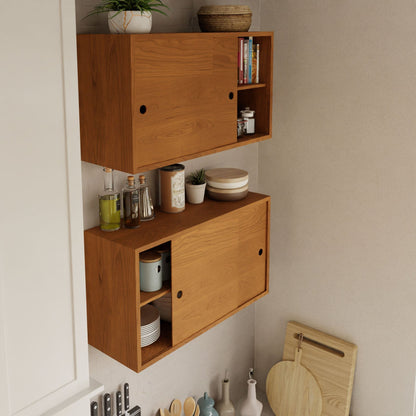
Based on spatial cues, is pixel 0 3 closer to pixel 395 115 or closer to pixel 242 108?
pixel 242 108

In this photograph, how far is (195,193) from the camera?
7.54ft

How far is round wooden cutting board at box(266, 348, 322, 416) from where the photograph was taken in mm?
2733

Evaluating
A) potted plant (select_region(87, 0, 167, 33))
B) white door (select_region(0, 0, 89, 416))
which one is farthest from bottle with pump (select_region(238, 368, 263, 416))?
potted plant (select_region(87, 0, 167, 33))

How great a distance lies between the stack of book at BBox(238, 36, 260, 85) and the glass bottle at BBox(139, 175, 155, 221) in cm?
59

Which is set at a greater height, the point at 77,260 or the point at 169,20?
the point at 169,20

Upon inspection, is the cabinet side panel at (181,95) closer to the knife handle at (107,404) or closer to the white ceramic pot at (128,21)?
the white ceramic pot at (128,21)

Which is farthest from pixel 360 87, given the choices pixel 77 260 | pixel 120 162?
pixel 77 260

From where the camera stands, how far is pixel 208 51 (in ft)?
6.53

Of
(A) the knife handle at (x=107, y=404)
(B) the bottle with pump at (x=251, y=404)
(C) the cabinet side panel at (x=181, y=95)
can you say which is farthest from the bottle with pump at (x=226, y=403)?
(C) the cabinet side panel at (x=181, y=95)

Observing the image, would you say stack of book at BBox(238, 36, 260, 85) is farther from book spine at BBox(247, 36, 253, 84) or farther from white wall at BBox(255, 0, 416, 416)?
white wall at BBox(255, 0, 416, 416)

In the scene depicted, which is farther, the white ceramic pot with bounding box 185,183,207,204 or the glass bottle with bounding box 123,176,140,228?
the white ceramic pot with bounding box 185,183,207,204

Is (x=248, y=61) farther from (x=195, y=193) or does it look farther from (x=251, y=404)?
(x=251, y=404)

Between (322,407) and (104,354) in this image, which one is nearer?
(104,354)

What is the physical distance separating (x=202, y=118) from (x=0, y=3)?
0.91 meters
